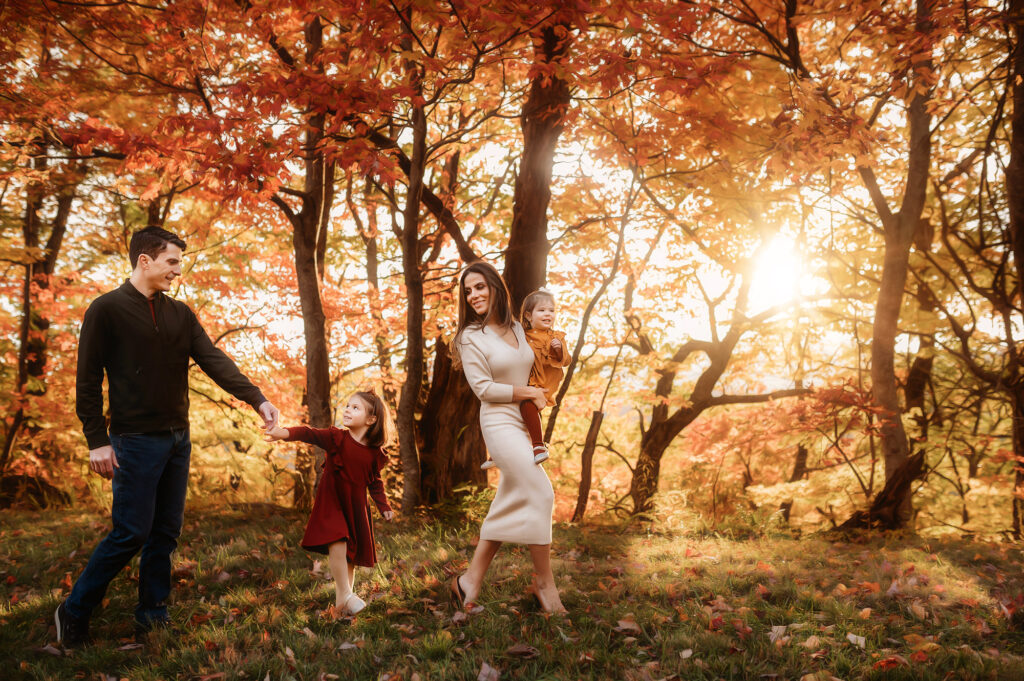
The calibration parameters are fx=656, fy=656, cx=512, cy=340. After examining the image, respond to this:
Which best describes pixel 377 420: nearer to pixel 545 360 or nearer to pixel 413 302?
pixel 545 360

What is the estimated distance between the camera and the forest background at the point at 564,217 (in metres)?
5.79

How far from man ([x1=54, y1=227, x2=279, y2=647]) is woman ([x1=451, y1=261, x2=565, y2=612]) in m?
1.20

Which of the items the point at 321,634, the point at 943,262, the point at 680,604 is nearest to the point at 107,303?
the point at 321,634

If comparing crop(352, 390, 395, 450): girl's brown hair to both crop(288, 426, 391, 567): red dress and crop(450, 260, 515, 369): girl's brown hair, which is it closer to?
crop(288, 426, 391, 567): red dress

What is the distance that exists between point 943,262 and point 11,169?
42.5ft

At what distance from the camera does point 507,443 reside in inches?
148

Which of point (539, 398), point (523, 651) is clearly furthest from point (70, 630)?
point (539, 398)

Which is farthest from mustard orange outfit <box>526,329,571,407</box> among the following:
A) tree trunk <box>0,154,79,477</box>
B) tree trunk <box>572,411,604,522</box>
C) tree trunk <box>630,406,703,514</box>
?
tree trunk <box>0,154,79,477</box>

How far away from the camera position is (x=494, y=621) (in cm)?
359

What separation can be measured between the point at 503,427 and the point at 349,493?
3.39ft

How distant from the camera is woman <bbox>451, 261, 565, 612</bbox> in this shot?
147 inches

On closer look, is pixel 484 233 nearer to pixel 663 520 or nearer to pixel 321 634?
pixel 663 520

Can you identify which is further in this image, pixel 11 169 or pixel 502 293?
pixel 11 169

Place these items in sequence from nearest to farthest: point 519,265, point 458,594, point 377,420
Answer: point 458,594 < point 377,420 < point 519,265
